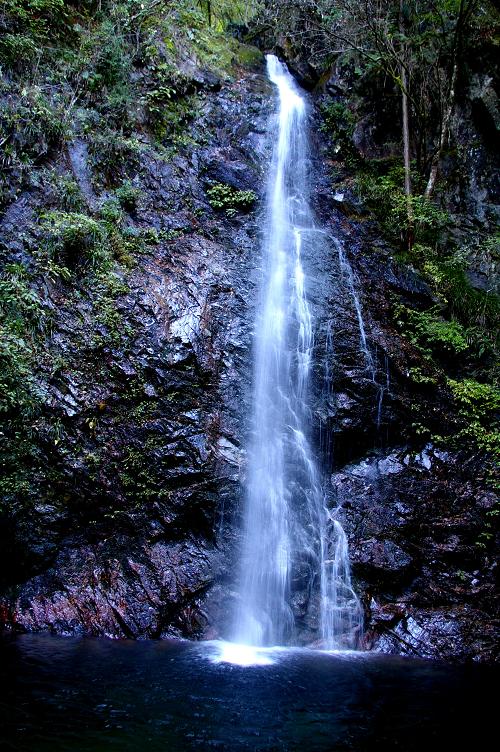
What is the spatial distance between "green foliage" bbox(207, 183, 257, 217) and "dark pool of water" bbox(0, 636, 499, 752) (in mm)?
10023

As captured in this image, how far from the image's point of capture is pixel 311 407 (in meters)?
9.66

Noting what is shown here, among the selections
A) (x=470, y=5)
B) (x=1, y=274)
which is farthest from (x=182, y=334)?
(x=470, y=5)

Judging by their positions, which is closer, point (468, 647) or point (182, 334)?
point (468, 647)

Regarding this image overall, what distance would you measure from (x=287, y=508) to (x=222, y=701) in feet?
13.0

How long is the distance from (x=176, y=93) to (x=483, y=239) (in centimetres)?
945

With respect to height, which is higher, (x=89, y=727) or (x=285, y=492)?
(x=285, y=492)

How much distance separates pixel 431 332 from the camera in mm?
10531

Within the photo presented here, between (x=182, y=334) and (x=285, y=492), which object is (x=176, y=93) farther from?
(x=285, y=492)

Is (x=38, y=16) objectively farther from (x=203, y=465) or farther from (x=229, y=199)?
(x=203, y=465)

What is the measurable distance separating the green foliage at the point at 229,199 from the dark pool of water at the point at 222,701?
10.0m

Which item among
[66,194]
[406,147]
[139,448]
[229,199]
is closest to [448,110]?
[406,147]

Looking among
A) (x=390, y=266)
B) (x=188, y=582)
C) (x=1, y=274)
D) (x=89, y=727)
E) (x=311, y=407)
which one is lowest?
(x=89, y=727)

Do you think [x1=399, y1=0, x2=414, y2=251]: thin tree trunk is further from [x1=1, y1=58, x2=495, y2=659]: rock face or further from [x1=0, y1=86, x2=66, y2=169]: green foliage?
[x1=0, y1=86, x2=66, y2=169]: green foliage

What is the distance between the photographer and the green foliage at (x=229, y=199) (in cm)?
1270
